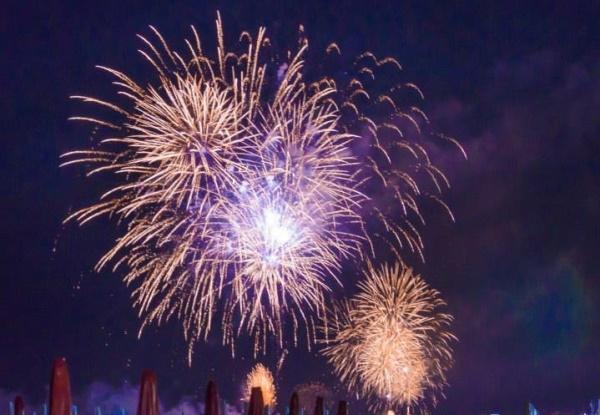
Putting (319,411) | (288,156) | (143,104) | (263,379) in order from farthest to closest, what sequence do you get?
(263,379) < (288,156) < (143,104) < (319,411)

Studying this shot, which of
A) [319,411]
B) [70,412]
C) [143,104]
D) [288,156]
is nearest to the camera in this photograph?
[70,412]

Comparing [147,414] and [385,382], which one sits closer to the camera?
[147,414]

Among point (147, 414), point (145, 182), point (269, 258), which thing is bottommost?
point (147, 414)

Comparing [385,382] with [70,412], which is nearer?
[70,412]

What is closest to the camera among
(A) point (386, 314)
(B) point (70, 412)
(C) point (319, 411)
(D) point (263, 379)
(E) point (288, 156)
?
(B) point (70, 412)

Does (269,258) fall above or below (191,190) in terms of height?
below

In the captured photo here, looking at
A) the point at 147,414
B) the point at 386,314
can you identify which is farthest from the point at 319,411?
the point at 386,314

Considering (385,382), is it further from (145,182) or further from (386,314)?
(145,182)

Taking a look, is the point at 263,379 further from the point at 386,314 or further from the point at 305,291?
the point at 305,291

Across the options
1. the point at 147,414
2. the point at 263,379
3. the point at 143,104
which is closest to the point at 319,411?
the point at 147,414

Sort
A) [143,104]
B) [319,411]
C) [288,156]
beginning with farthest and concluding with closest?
[288,156] → [143,104] → [319,411]
